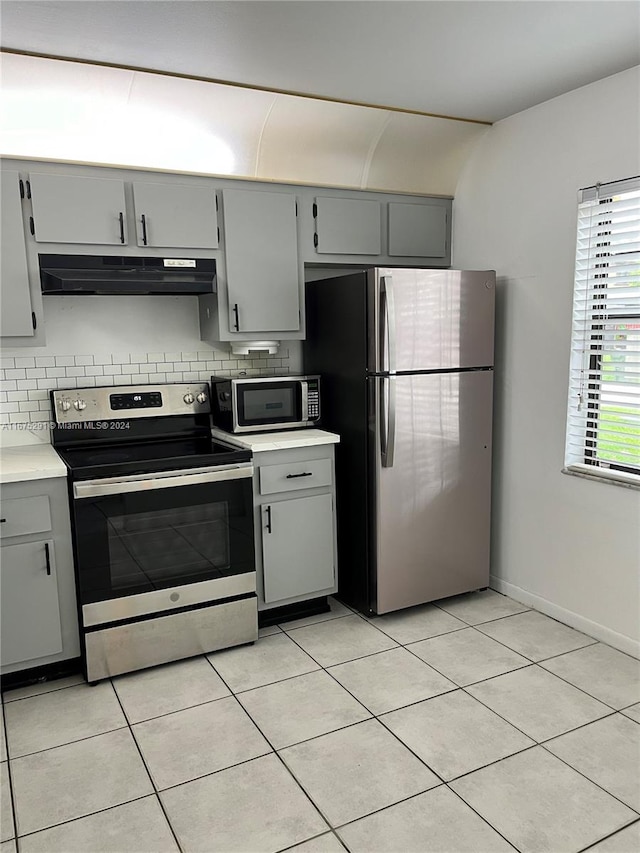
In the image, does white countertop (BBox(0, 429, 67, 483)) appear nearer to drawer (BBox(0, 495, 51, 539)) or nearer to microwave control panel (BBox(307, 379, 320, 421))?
drawer (BBox(0, 495, 51, 539))

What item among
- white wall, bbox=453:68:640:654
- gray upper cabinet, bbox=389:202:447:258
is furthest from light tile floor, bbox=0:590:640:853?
gray upper cabinet, bbox=389:202:447:258

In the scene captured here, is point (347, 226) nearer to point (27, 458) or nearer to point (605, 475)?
point (605, 475)

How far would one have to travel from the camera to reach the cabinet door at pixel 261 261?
10.5 ft

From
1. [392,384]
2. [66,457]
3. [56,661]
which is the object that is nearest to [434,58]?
[392,384]

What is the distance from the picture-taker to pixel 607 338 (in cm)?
292

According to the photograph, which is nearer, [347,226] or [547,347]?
[547,347]

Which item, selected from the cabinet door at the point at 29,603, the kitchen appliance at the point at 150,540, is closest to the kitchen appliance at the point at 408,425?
the kitchen appliance at the point at 150,540

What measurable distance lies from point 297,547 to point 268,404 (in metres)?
0.71

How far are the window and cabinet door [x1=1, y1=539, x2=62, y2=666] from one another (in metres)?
2.33

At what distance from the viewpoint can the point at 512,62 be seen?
257 centimetres

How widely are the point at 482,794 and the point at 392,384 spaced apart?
169 centimetres

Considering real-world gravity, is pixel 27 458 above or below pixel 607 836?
above

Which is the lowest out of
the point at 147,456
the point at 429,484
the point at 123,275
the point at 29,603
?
the point at 29,603

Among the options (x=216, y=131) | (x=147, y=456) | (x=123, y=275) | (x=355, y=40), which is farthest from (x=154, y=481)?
(x=355, y=40)
